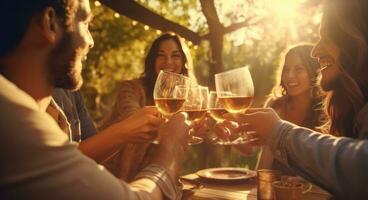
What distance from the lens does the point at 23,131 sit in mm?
1000

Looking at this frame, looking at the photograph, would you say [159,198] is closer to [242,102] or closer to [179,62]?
[242,102]

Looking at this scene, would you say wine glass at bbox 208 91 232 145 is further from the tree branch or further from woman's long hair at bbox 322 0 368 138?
the tree branch

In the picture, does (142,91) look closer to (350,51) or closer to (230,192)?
(230,192)

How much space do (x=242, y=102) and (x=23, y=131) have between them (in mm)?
1672

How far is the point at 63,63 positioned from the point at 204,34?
5042mm

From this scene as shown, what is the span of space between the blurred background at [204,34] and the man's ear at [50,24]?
3.41 m

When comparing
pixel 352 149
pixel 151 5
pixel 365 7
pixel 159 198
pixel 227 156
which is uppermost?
pixel 151 5

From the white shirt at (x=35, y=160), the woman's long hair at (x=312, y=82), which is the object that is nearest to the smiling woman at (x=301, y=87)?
the woman's long hair at (x=312, y=82)

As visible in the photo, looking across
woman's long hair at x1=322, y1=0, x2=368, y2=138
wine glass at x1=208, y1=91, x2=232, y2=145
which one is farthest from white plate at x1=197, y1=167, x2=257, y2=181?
woman's long hair at x1=322, y1=0, x2=368, y2=138

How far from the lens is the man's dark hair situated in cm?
131

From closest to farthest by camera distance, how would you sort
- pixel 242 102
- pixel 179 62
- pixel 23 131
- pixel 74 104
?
pixel 23 131, pixel 242 102, pixel 74 104, pixel 179 62

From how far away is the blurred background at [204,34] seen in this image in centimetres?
554

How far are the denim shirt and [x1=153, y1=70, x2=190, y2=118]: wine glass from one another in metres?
0.72

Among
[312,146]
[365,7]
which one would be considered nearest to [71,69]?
[312,146]
